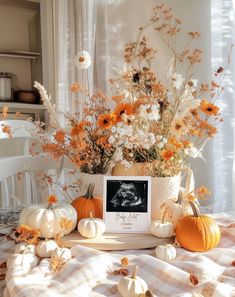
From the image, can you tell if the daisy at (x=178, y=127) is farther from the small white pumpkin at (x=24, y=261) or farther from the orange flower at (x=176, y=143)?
the small white pumpkin at (x=24, y=261)

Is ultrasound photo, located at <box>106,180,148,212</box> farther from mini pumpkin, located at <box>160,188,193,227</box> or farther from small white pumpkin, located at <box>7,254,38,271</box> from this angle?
small white pumpkin, located at <box>7,254,38,271</box>

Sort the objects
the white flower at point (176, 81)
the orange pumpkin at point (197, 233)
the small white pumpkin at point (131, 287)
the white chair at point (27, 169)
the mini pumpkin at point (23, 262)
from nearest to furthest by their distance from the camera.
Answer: the small white pumpkin at point (131, 287) < the mini pumpkin at point (23, 262) < the orange pumpkin at point (197, 233) < the white flower at point (176, 81) < the white chair at point (27, 169)

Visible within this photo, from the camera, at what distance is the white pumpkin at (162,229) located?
3.15ft

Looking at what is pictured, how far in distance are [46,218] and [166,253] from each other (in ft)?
0.92

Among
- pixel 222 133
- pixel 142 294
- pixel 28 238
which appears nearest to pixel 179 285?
pixel 142 294

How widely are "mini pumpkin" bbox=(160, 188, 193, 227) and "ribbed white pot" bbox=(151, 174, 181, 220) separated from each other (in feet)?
0.06

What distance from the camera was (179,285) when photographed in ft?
2.39

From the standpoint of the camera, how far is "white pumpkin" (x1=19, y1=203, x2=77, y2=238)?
908mm

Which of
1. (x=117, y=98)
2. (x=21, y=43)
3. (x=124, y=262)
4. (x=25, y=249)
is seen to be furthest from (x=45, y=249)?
(x=21, y=43)

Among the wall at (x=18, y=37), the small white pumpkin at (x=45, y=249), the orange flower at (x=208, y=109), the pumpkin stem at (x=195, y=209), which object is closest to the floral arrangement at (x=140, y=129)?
Answer: the orange flower at (x=208, y=109)

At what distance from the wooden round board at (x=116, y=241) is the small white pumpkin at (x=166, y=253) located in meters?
0.07

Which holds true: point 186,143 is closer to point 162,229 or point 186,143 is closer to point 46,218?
point 162,229

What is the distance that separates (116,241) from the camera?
0.94 m

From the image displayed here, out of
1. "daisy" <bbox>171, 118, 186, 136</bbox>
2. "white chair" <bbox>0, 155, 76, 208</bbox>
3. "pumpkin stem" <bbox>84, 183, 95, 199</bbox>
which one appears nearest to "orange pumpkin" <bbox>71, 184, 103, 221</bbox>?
"pumpkin stem" <bbox>84, 183, 95, 199</bbox>
